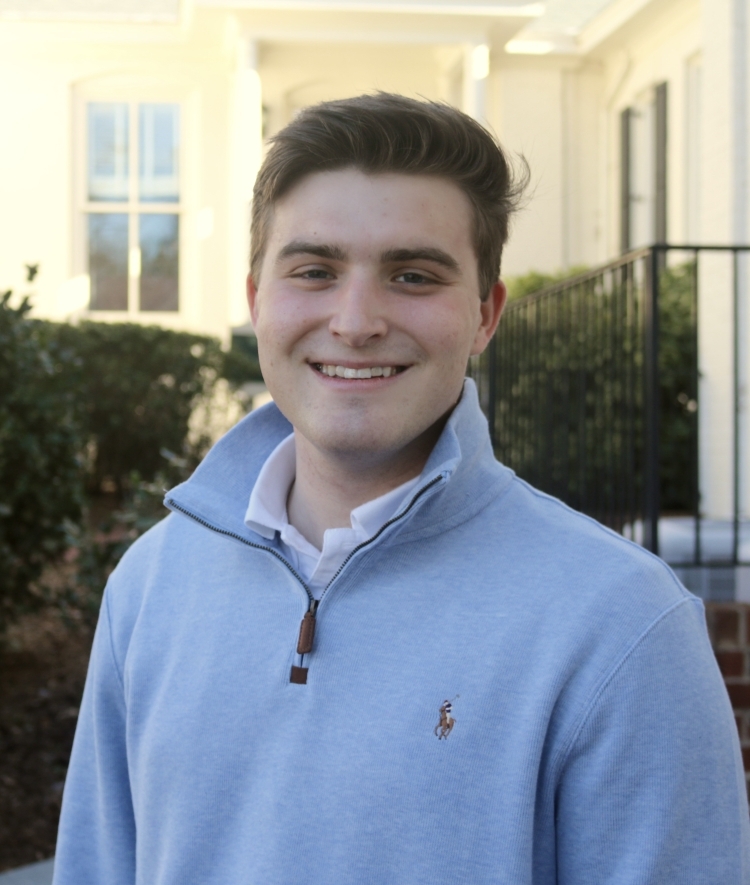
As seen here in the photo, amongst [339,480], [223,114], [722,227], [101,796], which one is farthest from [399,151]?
[223,114]

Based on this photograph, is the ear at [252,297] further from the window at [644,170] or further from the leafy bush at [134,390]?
the window at [644,170]

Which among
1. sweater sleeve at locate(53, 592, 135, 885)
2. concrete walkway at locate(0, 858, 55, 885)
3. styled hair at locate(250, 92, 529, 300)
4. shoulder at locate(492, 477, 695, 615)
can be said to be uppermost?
styled hair at locate(250, 92, 529, 300)

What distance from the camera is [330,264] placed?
1.56 meters

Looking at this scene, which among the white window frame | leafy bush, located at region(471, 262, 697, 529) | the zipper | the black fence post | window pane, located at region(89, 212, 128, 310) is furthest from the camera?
window pane, located at region(89, 212, 128, 310)

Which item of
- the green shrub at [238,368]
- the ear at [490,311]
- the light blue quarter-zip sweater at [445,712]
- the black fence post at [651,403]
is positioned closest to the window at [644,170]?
the green shrub at [238,368]

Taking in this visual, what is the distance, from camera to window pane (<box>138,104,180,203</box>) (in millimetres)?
11547

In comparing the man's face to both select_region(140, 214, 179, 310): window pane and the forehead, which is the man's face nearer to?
the forehead

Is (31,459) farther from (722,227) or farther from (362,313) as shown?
(722,227)

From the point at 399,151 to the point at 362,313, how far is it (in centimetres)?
24

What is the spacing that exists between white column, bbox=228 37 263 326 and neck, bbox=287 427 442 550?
8686mm

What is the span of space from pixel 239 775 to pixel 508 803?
386 mm

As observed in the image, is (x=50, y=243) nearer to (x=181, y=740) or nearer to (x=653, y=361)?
(x=653, y=361)

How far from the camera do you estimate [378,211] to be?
153cm

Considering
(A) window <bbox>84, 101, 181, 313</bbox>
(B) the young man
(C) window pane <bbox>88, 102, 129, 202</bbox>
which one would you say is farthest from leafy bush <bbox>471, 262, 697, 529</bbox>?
(C) window pane <bbox>88, 102, 129, 202</bbox>
